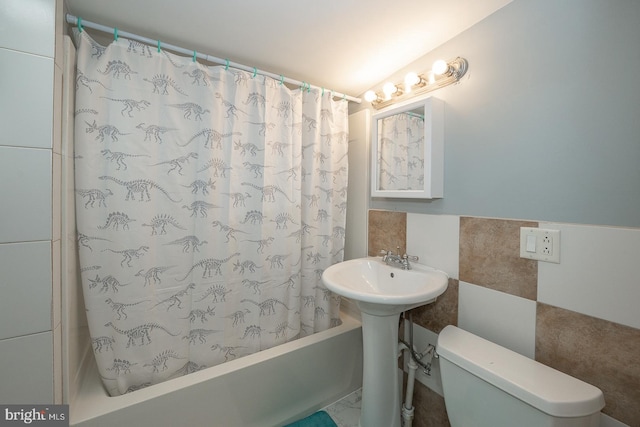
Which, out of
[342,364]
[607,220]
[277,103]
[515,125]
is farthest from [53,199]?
[607,220]

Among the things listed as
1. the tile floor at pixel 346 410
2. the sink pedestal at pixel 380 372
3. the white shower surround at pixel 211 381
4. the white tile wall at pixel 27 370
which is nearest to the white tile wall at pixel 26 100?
the white shower surround at pixel 211 381

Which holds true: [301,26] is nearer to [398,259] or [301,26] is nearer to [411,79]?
[411,79]

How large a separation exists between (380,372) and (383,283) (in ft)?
1.42

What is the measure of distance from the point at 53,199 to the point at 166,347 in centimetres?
82

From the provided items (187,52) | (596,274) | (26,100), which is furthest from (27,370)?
(596,274)

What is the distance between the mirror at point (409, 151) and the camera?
1.26 metres

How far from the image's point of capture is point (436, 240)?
4.33 feet

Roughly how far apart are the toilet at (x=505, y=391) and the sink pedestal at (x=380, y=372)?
0.89 ft

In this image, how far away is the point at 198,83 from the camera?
1.29m

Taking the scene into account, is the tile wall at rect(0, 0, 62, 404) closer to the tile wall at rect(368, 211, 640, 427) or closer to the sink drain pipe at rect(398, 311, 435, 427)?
the sink drain pipe at rect(398, 311, 435, 427)

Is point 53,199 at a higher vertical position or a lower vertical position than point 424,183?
lower

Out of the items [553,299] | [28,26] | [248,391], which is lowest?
[248,391]

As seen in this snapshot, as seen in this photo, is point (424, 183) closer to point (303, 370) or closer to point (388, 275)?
point (388, 275)

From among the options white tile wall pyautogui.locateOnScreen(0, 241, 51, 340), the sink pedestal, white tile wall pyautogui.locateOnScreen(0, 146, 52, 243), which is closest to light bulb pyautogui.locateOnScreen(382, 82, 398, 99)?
the sink pedestal
